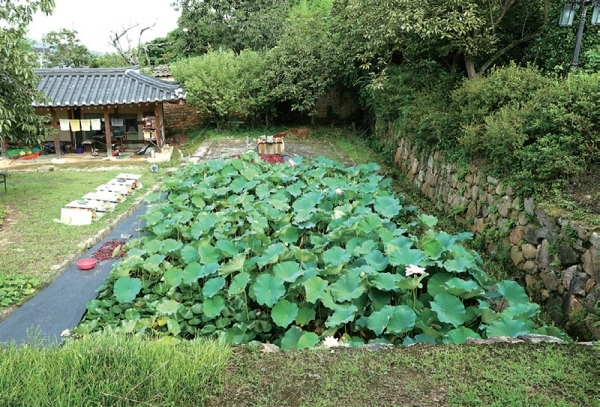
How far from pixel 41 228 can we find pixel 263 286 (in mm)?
5094

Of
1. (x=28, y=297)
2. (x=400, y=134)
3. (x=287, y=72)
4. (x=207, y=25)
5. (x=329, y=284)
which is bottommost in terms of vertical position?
(x=28, y=297)

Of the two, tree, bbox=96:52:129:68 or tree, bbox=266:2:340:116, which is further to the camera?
tree, bbox=96:52:129:68

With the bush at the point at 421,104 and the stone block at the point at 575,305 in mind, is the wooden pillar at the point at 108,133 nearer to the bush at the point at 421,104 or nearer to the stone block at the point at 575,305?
the bush at the point at 421,104

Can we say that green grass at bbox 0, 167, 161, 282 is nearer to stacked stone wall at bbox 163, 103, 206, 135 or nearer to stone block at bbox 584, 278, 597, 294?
stone block at bbox 584, 278, 597, 294

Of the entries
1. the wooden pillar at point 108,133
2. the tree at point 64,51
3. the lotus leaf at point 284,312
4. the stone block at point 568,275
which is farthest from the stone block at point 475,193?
the tree at point 64,51

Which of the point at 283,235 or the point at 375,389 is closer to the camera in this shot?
the point at 375,389

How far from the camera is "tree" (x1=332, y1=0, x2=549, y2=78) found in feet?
26.2

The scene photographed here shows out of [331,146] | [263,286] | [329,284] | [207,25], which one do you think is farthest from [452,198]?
[207,25]

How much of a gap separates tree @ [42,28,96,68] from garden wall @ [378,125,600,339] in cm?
2273

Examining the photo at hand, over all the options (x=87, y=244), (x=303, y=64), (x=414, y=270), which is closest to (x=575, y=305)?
(x=414, y=270)

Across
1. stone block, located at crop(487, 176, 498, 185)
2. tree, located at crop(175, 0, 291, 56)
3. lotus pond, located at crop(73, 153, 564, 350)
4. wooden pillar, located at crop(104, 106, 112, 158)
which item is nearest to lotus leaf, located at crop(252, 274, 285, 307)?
lotus pond, located at crop(73, 153, 564, 350)

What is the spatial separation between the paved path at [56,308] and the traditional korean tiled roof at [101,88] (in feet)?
28.6

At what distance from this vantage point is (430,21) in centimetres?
798

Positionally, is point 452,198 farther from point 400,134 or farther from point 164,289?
point 164,289
